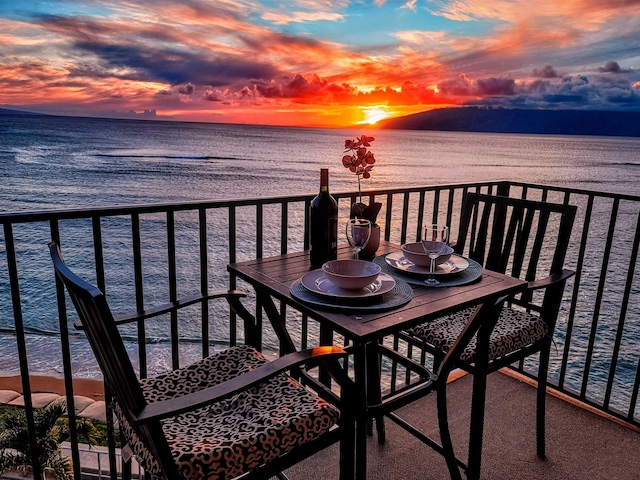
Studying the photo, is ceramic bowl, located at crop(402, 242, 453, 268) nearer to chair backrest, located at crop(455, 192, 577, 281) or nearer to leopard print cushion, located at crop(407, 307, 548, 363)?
leopard print cushion, located at crop(407, 307, 548, 363)

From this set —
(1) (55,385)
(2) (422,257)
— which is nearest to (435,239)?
(2) (422,257)

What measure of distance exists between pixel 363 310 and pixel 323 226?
0.54 m

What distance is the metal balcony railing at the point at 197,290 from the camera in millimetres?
1815

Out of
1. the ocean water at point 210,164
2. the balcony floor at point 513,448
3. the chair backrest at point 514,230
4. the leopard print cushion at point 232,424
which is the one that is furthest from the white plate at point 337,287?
the ocean water at point 210,164

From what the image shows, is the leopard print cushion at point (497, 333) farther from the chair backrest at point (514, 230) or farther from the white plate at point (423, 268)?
the white plate at point (423, 268)

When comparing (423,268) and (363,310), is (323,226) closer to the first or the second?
(423,268)

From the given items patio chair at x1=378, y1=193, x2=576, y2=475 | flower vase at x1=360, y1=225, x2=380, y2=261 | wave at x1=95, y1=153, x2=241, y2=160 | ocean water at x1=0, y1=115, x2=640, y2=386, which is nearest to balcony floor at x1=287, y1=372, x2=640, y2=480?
patio chair at x1=378, y1=193, x2=576, y2=475

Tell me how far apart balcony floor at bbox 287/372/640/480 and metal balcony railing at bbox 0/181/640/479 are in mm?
211

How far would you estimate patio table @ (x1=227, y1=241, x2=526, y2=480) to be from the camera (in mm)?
1322

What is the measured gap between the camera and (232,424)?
1346 mm

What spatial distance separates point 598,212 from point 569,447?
1002 inches

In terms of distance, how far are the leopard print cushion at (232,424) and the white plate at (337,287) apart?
1.11 ft

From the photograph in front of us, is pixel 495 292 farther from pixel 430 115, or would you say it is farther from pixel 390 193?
pixel 430 115

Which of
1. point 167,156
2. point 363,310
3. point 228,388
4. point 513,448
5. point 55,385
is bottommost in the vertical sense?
point 55,385
